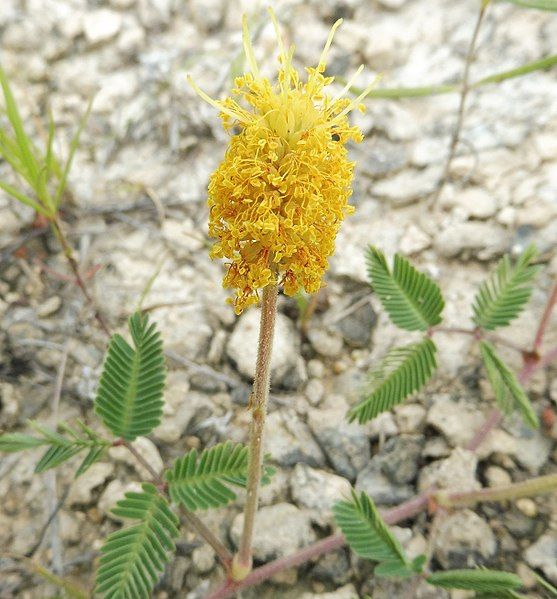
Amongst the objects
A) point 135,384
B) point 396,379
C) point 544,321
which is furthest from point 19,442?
point 544,321

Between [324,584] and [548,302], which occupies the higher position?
[548,302]

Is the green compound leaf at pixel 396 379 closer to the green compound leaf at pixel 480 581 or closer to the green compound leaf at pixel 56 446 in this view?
the green compound leaf at pixel 480 581

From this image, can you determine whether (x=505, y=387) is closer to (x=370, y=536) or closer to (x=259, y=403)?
(x=370, y=536)

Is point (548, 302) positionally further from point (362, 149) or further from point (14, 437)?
point (14, 437)

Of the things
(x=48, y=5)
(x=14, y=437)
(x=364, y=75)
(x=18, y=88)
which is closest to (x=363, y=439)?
(x=14, y=437)

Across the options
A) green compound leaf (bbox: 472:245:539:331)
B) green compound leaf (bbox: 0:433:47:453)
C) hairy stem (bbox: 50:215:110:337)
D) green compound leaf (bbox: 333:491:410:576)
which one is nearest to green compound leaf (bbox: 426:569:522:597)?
green compound leaf (bbox: 333:491:410:576)

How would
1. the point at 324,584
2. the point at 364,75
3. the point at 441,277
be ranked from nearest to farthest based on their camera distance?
the point at 324,584 < the point at 441,277 < the point at 364,75
